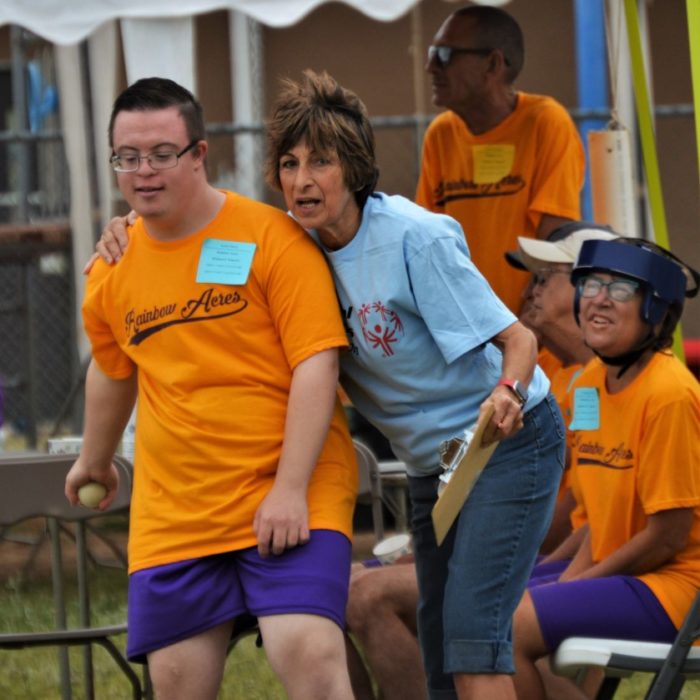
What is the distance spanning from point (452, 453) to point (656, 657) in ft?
2.66

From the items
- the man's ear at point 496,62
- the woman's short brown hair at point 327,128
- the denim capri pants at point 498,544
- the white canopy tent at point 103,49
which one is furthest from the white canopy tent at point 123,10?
the denim capri pants at point 498,544

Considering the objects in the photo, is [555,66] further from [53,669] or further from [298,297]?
[298,297]

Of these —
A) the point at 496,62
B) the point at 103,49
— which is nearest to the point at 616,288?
the point at 496,62

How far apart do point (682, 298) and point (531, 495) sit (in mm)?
939

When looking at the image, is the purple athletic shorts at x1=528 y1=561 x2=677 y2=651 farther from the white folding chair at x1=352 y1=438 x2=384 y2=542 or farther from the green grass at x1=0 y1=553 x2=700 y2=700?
the green grass at x1=0 y1=553 x2=700 y2=700

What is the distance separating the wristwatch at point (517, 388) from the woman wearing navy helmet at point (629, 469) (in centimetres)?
78

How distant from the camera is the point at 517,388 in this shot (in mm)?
3002

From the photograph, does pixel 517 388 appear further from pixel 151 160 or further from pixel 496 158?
pixel 496 158

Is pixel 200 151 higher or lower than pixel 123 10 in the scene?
lower

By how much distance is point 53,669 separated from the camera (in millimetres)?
5656

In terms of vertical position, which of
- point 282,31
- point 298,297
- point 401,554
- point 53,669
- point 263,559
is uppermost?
point 282,31

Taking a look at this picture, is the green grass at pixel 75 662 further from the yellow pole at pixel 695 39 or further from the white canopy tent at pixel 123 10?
the yellow pole at pixel 695 39

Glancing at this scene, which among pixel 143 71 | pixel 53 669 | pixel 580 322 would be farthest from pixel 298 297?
pixel 143 71

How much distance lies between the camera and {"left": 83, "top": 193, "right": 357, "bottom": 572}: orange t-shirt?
Answer: 3.07 m
